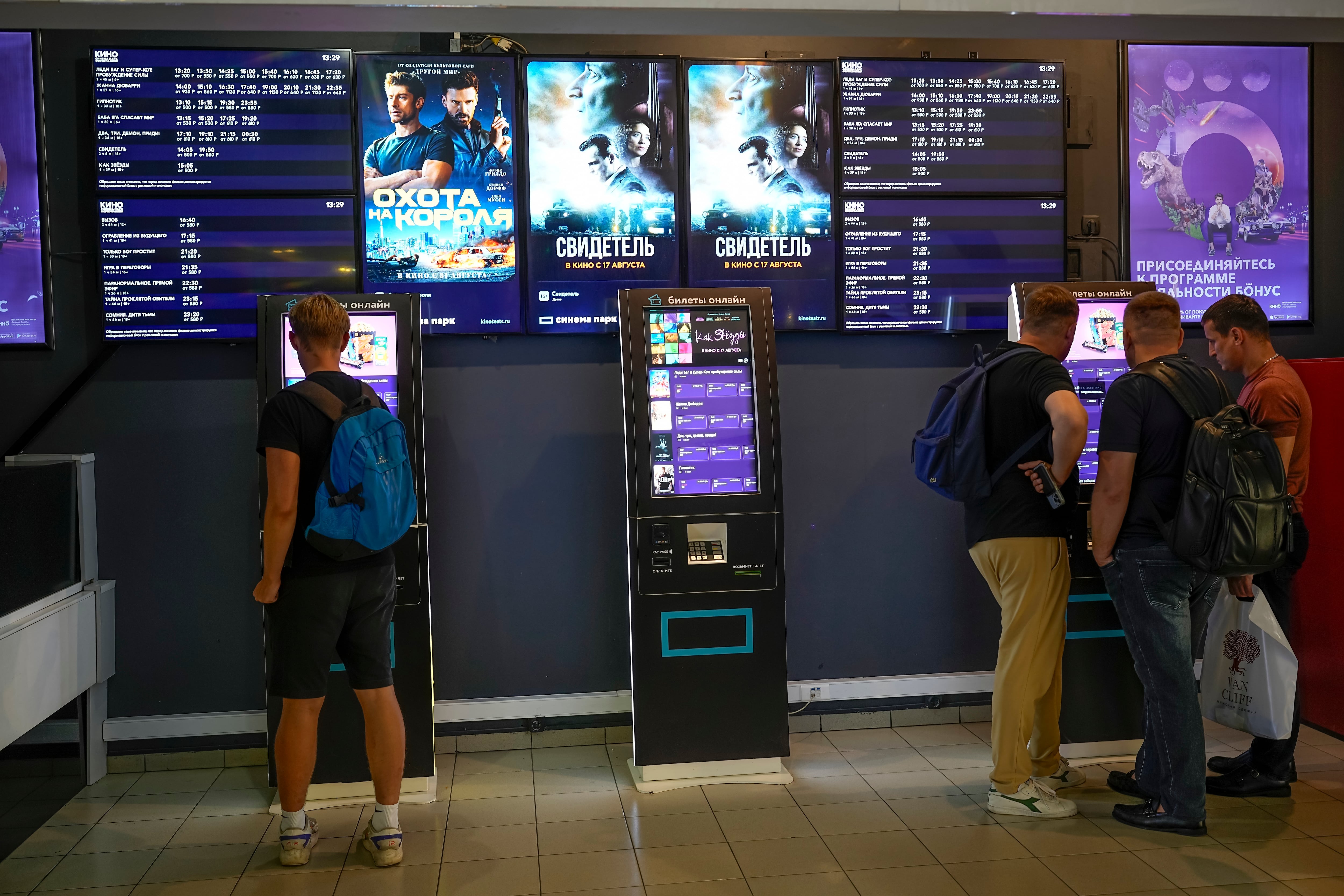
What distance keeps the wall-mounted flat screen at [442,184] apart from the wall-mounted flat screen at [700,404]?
2.62 ft

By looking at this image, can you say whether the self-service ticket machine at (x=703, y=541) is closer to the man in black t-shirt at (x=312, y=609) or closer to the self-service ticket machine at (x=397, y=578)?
the self-service ticket machine at (x=397, y=578)

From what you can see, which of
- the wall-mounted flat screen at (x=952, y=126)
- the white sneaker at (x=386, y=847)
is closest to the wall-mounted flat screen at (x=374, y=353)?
the white sneaker at (x=386, y=847)

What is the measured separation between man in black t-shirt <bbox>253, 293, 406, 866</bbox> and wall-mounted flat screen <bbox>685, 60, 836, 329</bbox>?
172cm

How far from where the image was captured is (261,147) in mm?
4020

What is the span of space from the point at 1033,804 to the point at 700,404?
180cm

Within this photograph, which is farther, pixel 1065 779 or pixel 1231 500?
pixel 1065 779

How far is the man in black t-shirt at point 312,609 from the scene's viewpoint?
296 centimetres

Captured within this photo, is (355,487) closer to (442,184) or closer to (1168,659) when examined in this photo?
(442,184)

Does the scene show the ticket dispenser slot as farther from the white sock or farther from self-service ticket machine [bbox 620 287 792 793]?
the white sock

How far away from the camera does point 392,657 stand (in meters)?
3.66

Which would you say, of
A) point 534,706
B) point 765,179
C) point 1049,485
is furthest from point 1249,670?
point 534,706

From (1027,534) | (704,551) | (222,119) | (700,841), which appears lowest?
(700,841)

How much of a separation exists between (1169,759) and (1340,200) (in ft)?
9.72

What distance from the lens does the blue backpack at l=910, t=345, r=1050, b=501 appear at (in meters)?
3.32
